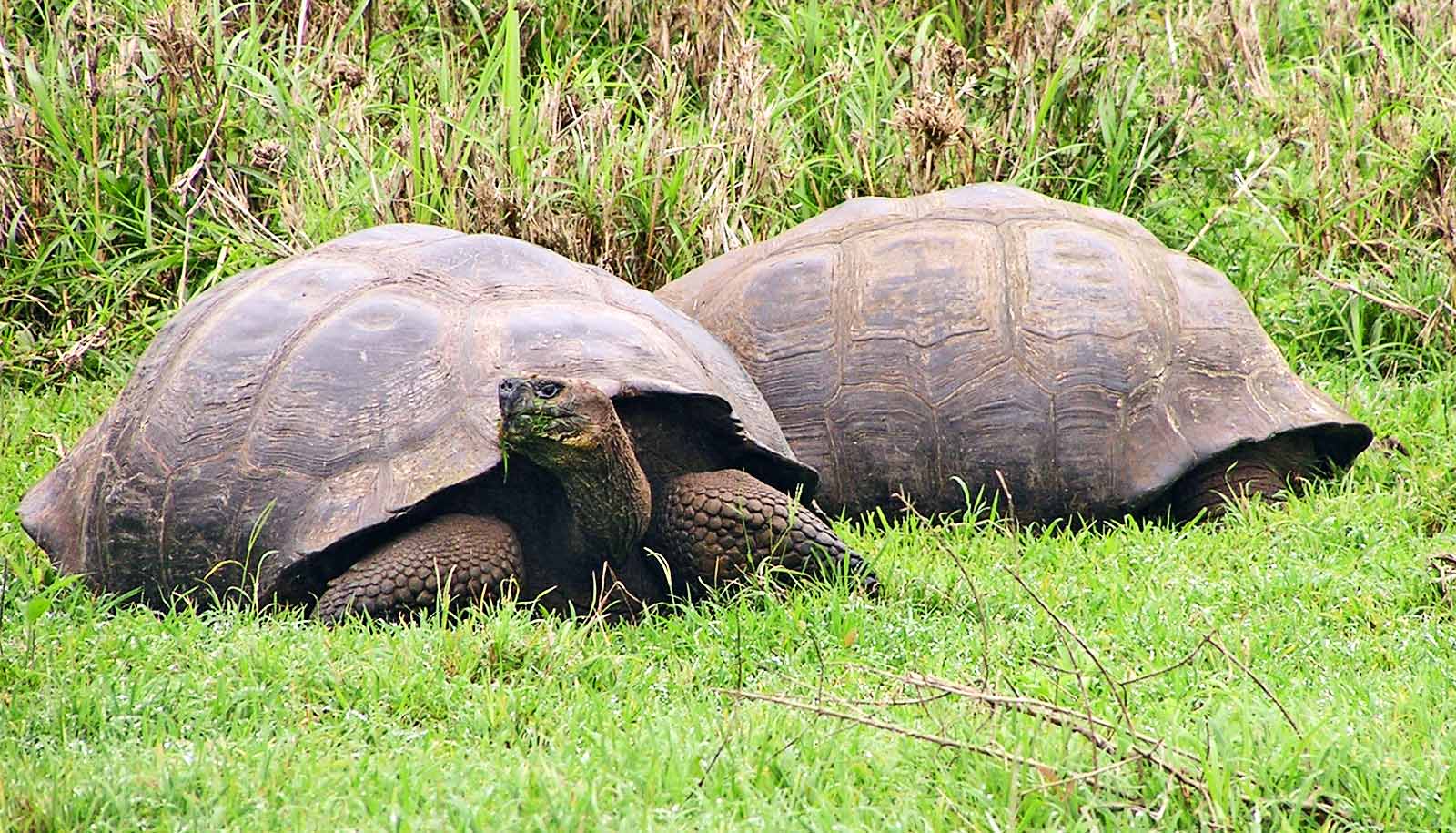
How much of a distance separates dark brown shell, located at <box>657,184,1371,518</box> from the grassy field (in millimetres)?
203

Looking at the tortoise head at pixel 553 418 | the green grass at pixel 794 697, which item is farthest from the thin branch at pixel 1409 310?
the tortoise head at pixel 553 418

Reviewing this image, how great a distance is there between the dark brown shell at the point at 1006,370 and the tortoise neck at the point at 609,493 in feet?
3.58

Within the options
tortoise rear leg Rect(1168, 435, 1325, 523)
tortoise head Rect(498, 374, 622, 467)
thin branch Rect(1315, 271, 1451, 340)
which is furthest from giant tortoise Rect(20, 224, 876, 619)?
thin branch Rect(1315, 271, 1451, 340)

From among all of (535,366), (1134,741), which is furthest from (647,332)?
(1134,741)

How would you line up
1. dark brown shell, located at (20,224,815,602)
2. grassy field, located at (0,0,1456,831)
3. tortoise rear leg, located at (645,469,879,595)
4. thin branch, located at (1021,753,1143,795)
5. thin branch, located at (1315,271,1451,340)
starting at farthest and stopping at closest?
thin branch, located at (1315,271,1451,340) < tortoise rear leg, located at (645,469,879,595) < dark brown shell, located at (20,224,815,602) < grassy field, located at (0,0,1456,831) < thin branch, located at (1021,753,1143,795)

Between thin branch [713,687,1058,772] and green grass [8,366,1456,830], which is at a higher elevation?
thin branch [713,687,1058,772]

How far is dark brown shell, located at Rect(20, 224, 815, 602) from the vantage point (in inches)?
167

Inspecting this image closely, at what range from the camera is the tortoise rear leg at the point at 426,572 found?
413 cm

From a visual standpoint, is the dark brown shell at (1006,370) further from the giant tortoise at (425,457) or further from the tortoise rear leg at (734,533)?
the tortoise rear leg at (734,533)

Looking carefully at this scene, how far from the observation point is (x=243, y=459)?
14.2 feet

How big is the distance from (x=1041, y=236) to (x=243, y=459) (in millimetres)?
2597

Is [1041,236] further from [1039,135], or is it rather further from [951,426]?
[1039,135]

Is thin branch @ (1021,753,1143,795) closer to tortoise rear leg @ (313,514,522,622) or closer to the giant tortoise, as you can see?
the giant tortoise

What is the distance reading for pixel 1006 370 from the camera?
209 inches
